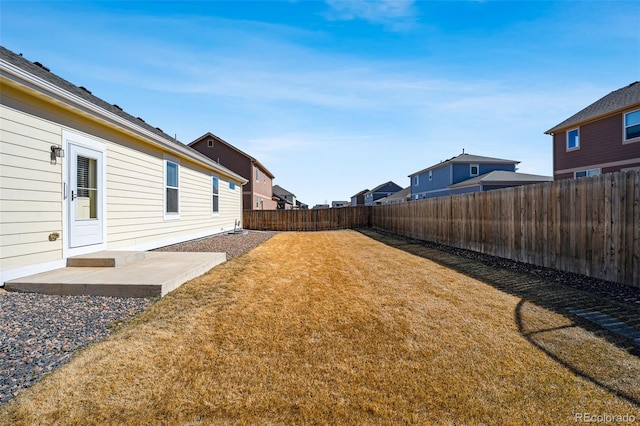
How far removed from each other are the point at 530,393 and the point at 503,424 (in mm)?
500

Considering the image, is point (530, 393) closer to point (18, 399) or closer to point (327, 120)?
point (18, 399)

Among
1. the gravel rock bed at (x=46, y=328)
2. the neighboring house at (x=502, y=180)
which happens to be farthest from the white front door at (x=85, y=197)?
the neighboring house at (x=502, y=180)

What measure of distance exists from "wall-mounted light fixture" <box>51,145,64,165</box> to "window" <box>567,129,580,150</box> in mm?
21757

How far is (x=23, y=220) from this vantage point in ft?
14.9

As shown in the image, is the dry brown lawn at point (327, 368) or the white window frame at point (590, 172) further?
the white window frame at point (590, 172)

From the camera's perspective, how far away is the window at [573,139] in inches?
627

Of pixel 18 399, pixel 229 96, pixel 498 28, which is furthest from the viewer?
pixel 229 96

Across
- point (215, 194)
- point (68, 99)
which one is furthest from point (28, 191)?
point (215, 194)

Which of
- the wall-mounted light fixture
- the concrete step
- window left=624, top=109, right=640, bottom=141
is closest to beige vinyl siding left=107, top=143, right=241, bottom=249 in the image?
the concrete step

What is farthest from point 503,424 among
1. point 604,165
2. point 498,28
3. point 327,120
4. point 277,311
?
point 604,165

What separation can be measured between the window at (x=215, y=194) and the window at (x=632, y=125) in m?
19.2

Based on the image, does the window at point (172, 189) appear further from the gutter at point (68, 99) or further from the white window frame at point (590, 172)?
the white window frame at point (590, 172)

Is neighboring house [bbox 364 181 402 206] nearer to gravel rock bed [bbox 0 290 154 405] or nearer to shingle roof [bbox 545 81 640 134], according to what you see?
shingle roof [bbox 545 81 640 134]

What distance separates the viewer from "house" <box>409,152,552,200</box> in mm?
23281
